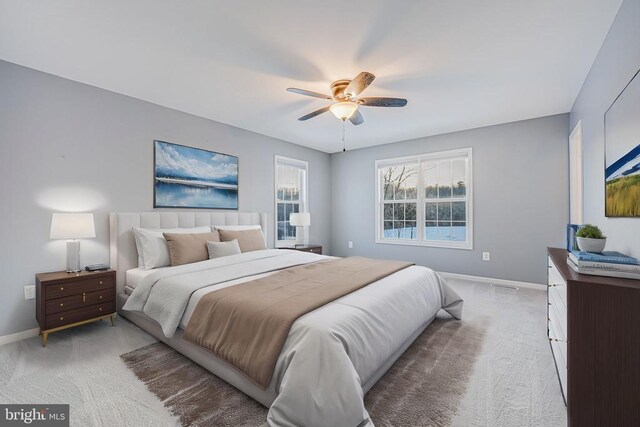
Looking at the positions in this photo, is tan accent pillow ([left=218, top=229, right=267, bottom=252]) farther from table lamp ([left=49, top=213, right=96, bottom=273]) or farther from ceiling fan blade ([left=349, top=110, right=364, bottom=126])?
ceiling fan blade ([left=349, top=110, right=364, bottom=126])

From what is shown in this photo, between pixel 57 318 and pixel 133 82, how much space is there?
2357 mm

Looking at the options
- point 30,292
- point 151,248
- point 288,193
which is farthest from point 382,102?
point 30,292

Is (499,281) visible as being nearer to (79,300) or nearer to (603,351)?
(603,351)

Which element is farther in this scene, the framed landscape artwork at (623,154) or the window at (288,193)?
the window at (288,193)

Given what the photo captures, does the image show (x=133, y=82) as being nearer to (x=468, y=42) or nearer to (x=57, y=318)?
(x=57, y=318)

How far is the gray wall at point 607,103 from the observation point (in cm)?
171

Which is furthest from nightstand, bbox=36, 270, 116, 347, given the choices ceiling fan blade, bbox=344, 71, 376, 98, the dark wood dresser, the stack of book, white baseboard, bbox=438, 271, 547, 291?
white baseboard, bbox=438, 271, 547, 291

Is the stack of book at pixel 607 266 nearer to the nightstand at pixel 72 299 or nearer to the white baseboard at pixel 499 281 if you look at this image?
the white baseboard at pixel 499 281

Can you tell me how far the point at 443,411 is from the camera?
166 cm

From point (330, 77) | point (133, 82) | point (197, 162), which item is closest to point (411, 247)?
point (330, 77)

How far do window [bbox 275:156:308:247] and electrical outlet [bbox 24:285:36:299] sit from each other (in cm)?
314

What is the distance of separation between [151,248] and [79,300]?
732 millimetres

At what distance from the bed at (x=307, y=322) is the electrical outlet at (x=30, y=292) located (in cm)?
64

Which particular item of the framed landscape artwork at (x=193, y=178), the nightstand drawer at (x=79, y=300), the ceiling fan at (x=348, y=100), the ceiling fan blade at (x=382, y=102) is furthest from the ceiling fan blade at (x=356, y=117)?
the nightstand drawer at (x=79, y=300)
